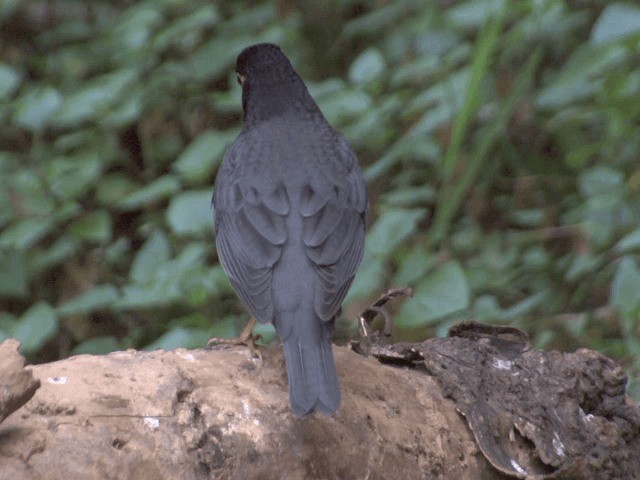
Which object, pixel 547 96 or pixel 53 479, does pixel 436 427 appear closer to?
pixel 53 479

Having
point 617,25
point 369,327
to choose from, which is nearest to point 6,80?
point 617,25

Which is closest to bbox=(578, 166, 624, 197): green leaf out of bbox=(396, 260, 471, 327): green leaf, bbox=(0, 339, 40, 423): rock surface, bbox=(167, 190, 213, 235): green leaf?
bbox=(396, 260, 471, 327): green leaf

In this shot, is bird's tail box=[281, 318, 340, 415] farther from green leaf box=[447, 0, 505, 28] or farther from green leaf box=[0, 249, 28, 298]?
green leaf box=[0, 249, 28, 298]

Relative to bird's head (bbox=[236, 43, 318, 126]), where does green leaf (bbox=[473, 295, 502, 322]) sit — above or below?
below

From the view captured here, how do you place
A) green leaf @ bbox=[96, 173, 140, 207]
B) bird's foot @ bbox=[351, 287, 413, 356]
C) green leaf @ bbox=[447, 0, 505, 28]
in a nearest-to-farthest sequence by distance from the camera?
bird's foot @ bbox=[351, 287, 413, 356] < green leaf @ bbox=[447, 0, 505, 28] < green leaf @ bbox=[96, 173, 140, 207]

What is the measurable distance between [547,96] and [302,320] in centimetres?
264

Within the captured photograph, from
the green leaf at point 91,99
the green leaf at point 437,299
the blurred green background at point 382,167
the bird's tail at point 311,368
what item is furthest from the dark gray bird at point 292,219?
the green leaf at point 91,99

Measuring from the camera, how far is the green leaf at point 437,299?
12.1 feet

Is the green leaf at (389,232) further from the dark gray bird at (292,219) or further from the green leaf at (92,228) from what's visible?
the green leaf at (92,228)

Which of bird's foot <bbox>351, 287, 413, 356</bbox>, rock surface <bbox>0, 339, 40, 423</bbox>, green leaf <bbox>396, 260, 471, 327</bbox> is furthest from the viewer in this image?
green leaf <bbox>396, 260, 471, 327</bbox>

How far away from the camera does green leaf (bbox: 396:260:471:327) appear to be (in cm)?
370

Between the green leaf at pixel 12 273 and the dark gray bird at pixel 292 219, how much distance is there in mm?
1788

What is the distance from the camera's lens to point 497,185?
638 cm

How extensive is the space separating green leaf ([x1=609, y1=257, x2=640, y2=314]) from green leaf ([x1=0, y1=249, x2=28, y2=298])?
2800 mm
